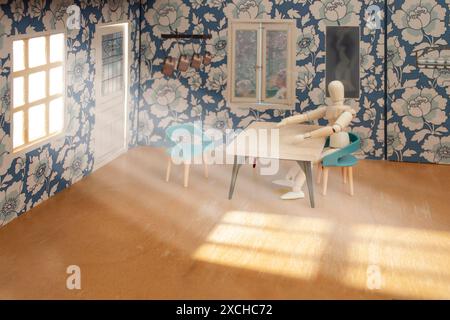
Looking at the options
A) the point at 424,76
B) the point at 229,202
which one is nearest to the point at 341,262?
the point at 229,202

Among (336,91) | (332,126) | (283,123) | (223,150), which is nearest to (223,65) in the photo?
(223,150)

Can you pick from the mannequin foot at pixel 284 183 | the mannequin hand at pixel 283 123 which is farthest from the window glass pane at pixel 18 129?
the mannequin foot at pixel 284 183

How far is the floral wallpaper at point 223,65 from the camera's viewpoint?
8898 mm

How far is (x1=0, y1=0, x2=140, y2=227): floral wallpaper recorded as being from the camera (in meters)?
6.39

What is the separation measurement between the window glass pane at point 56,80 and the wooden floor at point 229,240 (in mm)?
1119

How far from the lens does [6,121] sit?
644 centimetres

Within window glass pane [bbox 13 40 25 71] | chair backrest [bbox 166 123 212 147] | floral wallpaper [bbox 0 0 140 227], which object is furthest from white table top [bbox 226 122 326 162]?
window glass pane [bbox 13 40 25 71]

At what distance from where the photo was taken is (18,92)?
22.5 ft

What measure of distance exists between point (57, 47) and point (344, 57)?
3686mm

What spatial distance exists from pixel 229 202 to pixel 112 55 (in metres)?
2.78

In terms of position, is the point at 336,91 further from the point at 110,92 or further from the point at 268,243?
the point at 110,92

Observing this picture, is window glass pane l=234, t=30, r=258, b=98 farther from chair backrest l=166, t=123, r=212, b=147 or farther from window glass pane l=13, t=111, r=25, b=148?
→ window glass pane l=13, t=111, r=25, b=148

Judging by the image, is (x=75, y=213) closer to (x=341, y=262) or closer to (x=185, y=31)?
(x=341, y=262)

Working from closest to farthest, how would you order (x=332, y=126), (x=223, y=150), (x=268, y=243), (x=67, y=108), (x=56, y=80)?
(x=268, y=243), (x=332, y=126), (x=56, y=80), (x=67, y=108), (x=223, y=150)
